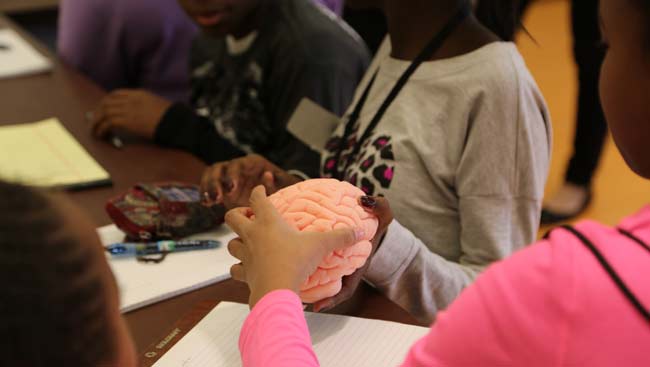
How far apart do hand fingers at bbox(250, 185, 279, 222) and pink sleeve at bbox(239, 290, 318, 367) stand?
0.33ft

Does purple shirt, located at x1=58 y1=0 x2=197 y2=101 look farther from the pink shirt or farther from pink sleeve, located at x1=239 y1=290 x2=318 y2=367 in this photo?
the pink shirt

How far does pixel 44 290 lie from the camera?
1.64 ft

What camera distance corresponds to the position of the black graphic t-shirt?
143 centimetres

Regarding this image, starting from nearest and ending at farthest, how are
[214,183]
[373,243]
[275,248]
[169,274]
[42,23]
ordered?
[275,248], [373,243], [169,274], [214,183], [42,23]

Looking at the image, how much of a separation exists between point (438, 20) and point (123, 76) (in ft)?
3.83

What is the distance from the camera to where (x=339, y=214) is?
0.86 m

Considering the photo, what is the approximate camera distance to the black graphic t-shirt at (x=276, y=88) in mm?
1432

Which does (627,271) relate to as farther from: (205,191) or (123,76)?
(123,76)

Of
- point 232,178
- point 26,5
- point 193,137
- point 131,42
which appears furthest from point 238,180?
point 26,5

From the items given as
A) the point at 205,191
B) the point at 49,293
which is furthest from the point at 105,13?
the point at 49,293

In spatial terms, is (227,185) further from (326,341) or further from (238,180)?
(326,341)

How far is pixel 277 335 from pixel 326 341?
15 cm

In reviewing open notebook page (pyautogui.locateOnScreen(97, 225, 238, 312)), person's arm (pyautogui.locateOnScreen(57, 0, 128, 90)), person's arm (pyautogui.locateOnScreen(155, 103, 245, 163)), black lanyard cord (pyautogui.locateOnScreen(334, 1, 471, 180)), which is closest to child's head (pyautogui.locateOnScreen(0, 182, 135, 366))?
open notebook page (pyautogui.locateOnScreen(97, 225, 238, 312))

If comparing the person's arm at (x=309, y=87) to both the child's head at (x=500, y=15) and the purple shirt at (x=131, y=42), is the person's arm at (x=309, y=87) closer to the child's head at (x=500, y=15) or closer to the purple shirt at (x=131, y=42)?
the child's head at (x=500, y=15)
